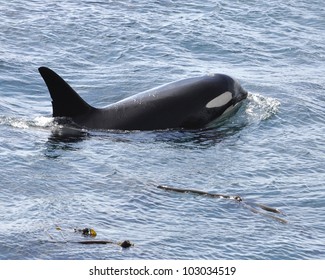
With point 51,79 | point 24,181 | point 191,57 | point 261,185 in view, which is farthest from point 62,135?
point 191,57

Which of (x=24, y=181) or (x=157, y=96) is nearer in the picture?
(x=24, y=181)

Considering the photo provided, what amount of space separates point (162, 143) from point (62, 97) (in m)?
2.17

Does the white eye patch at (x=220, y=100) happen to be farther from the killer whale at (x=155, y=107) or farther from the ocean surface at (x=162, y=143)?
the ocean surface at (x=162, y=143)

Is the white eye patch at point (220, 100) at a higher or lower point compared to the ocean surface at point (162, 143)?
higher

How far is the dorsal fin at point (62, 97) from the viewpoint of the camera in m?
18.6

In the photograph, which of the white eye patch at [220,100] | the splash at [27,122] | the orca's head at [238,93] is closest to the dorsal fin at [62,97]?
the splash at [27,122]

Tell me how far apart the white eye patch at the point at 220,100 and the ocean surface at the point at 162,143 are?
15.5 inches

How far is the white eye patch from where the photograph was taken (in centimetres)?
2012

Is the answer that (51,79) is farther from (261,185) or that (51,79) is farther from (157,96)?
(261,185)

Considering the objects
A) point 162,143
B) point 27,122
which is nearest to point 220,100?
point 162,143

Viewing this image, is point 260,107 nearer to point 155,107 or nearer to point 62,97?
point 155,107

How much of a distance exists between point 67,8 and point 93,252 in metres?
17.8

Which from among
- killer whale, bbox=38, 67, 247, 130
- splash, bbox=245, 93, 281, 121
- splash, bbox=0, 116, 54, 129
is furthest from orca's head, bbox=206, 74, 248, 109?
splash, bbox=0, 116, 54, 129

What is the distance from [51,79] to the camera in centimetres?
1858
